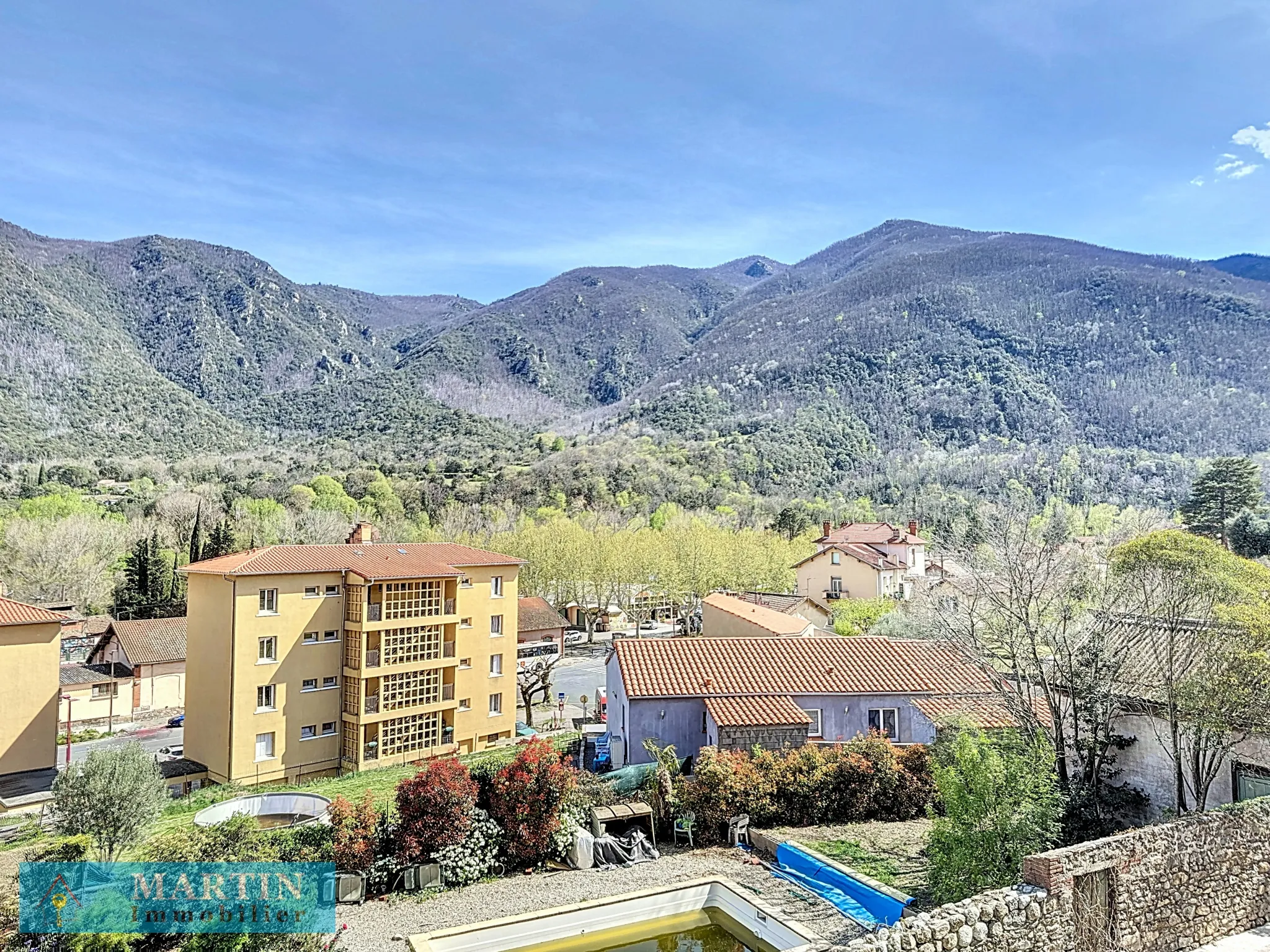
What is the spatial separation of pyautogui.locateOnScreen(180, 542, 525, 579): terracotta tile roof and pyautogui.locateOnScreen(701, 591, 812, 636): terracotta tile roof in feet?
33.2

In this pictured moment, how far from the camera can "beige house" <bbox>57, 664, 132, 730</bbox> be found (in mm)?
38438

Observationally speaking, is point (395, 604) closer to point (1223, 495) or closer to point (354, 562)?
point (354, 562)

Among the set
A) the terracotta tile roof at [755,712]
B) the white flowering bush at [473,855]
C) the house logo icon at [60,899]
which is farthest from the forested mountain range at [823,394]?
the white flowering bush at [473,855]

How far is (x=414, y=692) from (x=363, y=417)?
168637 millimetres

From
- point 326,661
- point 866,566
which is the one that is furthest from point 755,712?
point 866,566

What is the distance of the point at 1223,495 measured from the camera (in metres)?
59.9

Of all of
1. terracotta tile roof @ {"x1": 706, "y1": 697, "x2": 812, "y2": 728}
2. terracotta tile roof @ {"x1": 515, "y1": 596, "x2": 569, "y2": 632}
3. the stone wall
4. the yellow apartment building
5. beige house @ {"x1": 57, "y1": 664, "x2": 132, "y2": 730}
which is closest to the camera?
the stone wall

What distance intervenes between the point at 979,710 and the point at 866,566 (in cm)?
3634

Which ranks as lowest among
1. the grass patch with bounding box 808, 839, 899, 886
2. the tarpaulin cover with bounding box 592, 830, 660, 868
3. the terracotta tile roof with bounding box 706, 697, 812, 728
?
the tarpaulin cover with bounding box 592, 830, 660, 868

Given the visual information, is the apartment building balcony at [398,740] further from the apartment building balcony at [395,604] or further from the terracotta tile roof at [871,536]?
the terracotta tile roof at [871,536]

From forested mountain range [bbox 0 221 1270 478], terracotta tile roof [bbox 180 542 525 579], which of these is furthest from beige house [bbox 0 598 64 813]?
forested mountain range [bbox 0 221 1270 478]

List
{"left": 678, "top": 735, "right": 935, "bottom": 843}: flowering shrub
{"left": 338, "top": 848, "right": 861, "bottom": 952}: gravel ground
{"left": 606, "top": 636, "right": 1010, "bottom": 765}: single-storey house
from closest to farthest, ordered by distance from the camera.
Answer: {"left": 338, "top": 848, "right": 861, "bottom": 952}: gravel ground, {"left": 678, "top": 735, "right": 935, "bottom": 843}: flowering shrub, {"left": 606, "top": 636, "right": 1010, "bottom": 765}: single-storey house

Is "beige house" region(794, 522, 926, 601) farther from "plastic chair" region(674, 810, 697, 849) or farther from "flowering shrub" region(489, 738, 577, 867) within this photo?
"flowering shrub" region(489, 738, 577, 867)

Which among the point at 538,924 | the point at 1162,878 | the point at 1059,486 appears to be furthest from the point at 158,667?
the point at 1059,486
